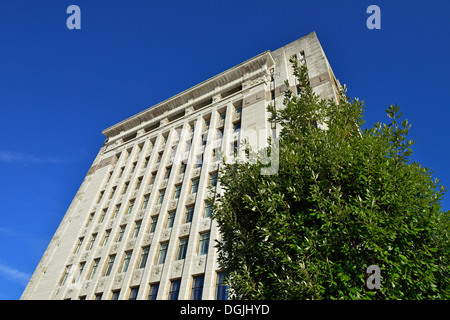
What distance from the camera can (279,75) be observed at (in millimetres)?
26359

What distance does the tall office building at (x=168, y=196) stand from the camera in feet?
60.9

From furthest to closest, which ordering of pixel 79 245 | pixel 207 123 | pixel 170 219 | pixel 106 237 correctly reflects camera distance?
1. pixel 207 123
2. pixel 79 245
3. pixel 106 237
4. pixel 170 219

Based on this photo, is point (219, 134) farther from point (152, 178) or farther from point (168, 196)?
point (152, 178)

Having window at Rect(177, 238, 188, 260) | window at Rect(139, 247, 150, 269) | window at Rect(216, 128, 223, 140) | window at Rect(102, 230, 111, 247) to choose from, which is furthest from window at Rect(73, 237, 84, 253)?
window at Rect(216, 128, 223, 140)

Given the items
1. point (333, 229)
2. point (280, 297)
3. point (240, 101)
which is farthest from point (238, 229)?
point (240, 101)

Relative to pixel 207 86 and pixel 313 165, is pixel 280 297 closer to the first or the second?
pixel 313 165

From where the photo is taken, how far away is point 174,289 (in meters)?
17.4

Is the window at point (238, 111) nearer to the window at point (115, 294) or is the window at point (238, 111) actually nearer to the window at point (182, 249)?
the window at point (182, 249)

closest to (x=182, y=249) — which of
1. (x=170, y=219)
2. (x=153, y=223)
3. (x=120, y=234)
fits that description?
(x=170, y=219)

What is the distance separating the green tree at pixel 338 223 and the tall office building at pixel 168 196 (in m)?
9.12

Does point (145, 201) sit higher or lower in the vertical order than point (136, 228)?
higher

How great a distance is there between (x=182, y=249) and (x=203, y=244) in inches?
67.5

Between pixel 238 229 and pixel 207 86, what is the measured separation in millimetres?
24944

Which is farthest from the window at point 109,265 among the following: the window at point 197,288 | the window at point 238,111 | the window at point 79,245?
the window at point 238,111
